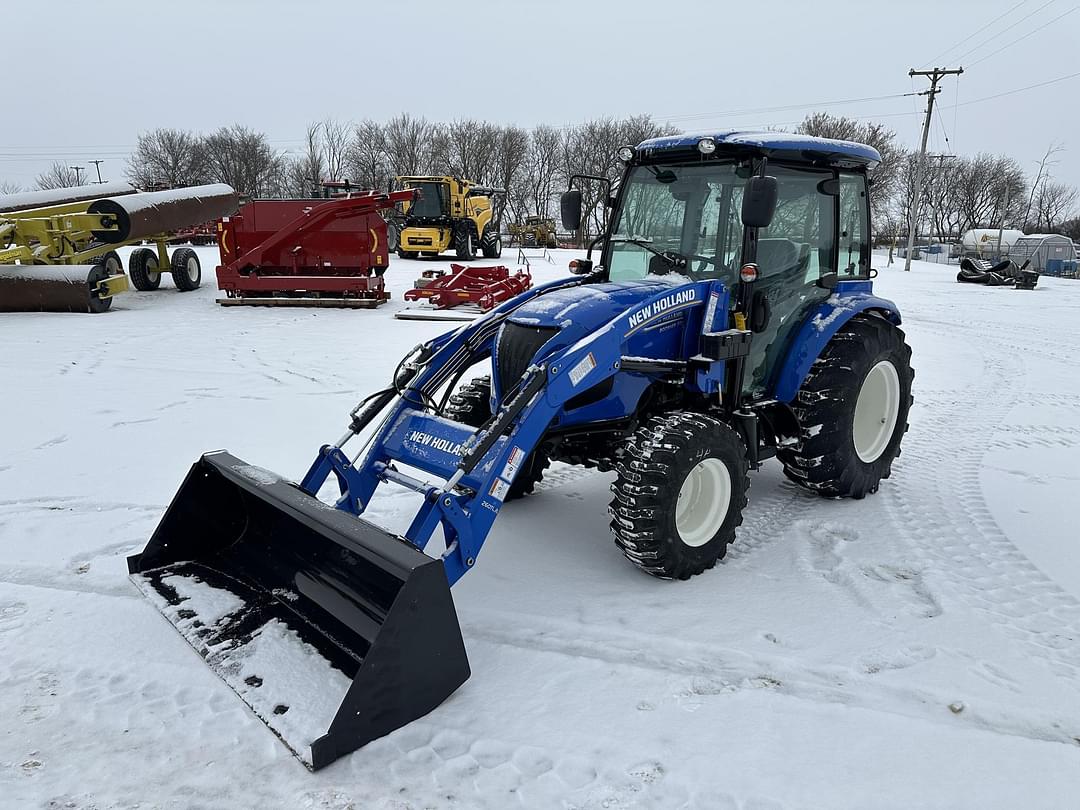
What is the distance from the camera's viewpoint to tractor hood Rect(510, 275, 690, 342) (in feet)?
12.3

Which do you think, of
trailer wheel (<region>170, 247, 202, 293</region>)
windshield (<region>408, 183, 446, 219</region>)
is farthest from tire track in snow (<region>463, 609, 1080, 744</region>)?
windshield (<region>408, 183, 446, 219</region>)

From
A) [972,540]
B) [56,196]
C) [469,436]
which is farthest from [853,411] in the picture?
[56,196]

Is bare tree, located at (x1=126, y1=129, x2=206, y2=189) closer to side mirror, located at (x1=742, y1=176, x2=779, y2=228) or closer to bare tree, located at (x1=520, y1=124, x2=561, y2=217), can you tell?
bare tree, located at (x1=520, y1=124, x2=561, y2=217)

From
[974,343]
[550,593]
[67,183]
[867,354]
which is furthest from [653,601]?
[67,183]

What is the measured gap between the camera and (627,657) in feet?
10.1

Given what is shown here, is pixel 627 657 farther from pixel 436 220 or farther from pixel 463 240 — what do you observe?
pixel 436 220

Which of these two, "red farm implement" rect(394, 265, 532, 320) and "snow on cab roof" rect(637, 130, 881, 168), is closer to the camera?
"snow on cab roof" rect(637, 130, 881, 168)

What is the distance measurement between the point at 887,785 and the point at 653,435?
1670mm

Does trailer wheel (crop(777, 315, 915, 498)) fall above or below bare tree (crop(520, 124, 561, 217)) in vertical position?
below

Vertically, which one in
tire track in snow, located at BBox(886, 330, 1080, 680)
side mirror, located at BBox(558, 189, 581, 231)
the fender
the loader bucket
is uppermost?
side mirror, located at BBox(558, 189, 581, 231)

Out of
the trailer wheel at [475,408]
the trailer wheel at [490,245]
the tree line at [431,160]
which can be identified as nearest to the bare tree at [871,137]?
the tree line at [431,160]

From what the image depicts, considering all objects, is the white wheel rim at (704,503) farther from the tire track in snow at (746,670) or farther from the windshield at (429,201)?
the windshield at (429,201)

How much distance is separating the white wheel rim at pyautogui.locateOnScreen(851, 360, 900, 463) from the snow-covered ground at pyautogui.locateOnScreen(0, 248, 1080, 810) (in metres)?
0.30

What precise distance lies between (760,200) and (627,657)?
214cm
